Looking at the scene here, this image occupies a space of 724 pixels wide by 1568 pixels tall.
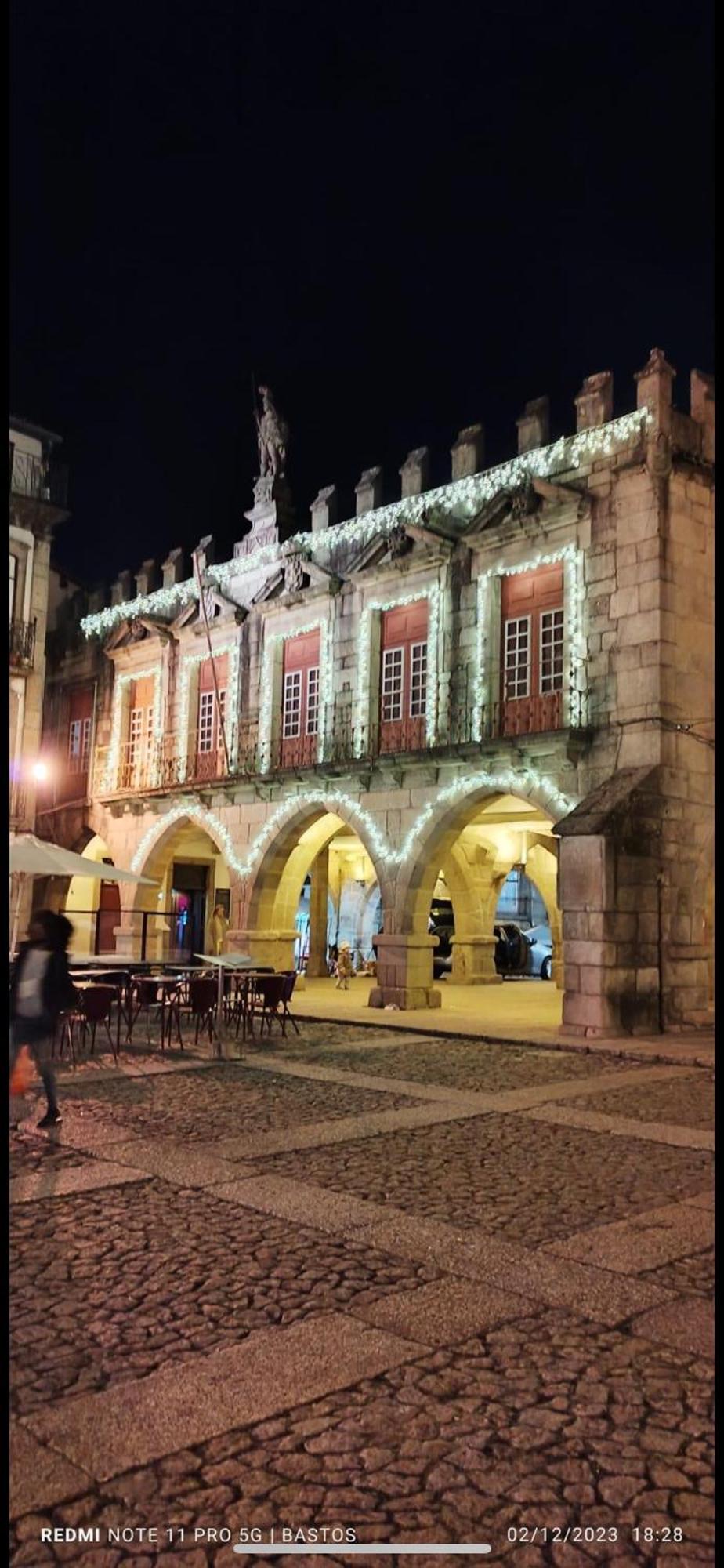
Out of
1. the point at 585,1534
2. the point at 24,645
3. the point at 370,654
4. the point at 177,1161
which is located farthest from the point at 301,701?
the point at 585,1534

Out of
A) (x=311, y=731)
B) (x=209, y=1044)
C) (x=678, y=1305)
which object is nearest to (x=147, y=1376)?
(x=678, y=1305)

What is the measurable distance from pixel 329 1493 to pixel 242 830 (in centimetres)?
1864

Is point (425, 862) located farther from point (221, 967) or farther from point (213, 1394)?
point (213, 1394)

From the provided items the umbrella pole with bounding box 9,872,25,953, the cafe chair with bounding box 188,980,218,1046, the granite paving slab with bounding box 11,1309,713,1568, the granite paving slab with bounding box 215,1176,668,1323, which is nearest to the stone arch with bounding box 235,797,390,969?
the umbrella pole with bounding box 9,872,25,953

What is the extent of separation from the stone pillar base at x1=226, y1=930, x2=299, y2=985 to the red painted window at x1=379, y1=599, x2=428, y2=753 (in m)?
4.38

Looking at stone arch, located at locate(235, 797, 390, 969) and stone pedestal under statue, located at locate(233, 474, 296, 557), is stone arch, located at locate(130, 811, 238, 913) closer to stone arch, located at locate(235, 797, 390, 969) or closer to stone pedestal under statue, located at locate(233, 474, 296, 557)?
stone arch, located at locate(235, 797, 390, 969)

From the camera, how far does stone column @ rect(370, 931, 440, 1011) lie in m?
17.7

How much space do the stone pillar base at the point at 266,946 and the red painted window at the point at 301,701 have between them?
3.14 m

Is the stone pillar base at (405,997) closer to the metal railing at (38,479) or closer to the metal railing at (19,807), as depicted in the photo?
the metal railing at (19,807)

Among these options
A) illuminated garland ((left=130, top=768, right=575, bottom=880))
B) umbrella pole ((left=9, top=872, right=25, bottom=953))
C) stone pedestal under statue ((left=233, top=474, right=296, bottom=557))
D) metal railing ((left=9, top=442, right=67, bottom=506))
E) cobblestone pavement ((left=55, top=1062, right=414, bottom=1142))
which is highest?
metal railing ((left=9, top=442, right=67, bottom=506))

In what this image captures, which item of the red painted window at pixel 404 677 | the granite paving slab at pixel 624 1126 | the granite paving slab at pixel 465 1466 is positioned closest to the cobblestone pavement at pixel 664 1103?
the granite paving slab at pixel 624 1126

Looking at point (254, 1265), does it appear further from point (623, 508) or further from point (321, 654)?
point (321, 654)

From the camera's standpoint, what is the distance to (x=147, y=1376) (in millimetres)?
3688

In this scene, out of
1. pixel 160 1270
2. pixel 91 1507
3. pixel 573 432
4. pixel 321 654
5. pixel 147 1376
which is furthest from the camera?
pixel 321 654
